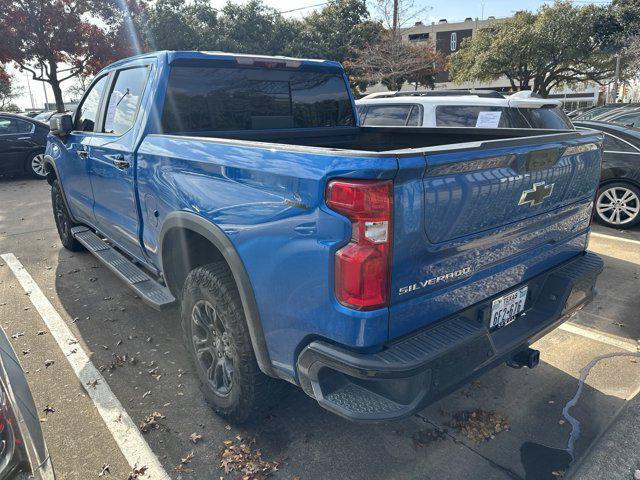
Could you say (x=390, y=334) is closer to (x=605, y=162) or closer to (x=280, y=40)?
(x=605, y=162)

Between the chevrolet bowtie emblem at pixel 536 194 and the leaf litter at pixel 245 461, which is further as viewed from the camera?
the leaf litter at pixel 245 461

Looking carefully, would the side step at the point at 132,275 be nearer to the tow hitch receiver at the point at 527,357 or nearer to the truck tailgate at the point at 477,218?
the truck tailgate at the point at 477,218

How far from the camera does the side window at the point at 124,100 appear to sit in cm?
352

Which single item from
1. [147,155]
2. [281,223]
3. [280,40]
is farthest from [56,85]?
[281,223]

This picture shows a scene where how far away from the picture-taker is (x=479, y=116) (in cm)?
593

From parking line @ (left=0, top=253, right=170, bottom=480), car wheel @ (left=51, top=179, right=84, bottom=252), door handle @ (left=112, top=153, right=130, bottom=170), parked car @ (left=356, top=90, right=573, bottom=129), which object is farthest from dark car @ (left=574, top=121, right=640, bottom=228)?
car wheel @ (left=51, top=179, right=84, bottom=252)

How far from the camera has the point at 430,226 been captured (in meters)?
A: 1.92

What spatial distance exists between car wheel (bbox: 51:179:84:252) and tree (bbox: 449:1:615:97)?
75.7 feet

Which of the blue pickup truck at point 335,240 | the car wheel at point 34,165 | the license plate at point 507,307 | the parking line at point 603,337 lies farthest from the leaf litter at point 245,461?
the car wheel at point 34,165

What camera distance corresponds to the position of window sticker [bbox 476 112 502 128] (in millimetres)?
5820

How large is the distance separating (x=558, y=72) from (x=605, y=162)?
74.4ft

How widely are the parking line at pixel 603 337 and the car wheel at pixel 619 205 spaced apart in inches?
136

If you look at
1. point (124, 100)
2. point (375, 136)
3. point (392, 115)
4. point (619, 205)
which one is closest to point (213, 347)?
point (124, 100)

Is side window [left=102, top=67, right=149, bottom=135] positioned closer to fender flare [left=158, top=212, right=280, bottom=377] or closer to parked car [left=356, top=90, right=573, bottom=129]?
fender flare [left=158, top=212, right=280, bottom=377]
